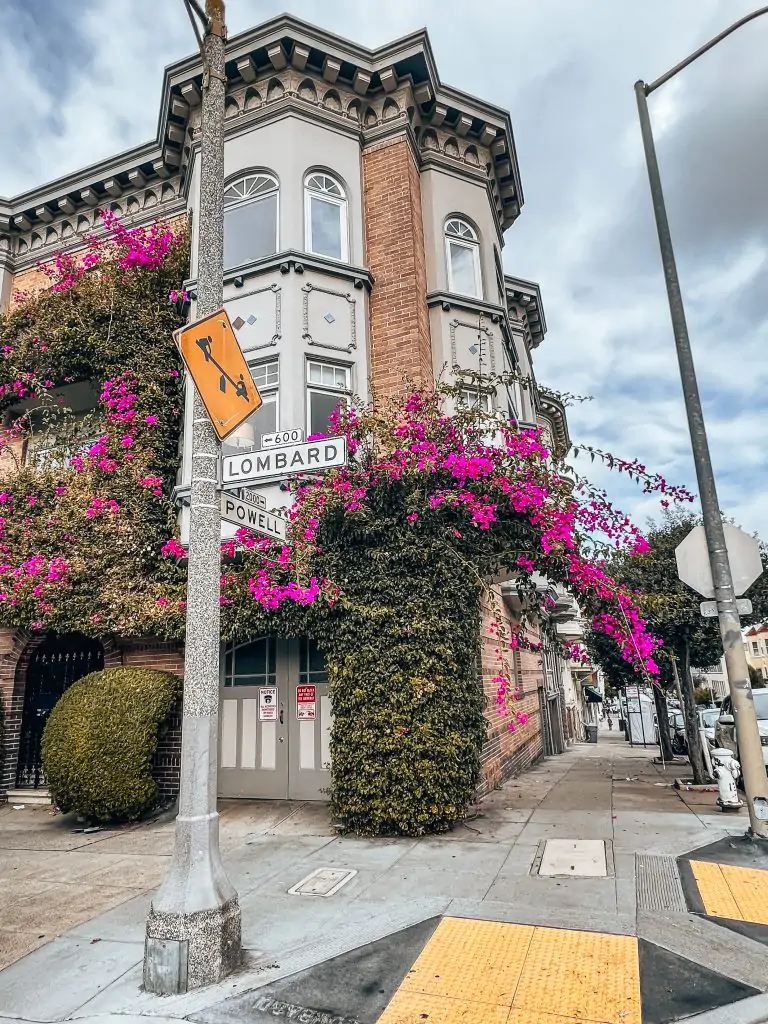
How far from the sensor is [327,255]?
11641 mm

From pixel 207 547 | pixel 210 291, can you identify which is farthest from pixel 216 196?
pixel 207 547

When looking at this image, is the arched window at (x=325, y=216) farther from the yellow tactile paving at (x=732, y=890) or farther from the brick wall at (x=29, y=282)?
the yellow tactile paving at (x=732, y=890)

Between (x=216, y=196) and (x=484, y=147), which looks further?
(x=484, y=147)

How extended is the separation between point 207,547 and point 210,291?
2011mm

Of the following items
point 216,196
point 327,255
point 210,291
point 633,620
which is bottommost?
point 633,620

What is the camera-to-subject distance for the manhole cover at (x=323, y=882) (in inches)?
226

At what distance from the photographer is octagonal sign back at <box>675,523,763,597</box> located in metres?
6.98

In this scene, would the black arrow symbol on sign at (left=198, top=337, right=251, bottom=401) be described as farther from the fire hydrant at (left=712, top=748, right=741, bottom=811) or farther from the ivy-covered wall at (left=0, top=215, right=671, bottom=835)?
the fire hydrant at (left=712, top=748, right=741, bottom=811)

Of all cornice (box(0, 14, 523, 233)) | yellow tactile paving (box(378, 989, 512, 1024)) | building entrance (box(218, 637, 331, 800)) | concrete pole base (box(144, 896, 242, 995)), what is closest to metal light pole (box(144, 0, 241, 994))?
concrete pole base (box(144, 896, 242, 995))

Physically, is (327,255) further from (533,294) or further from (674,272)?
(533,294)

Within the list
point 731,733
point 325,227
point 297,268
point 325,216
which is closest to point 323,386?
point 297,268

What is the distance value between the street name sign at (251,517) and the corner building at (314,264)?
15.3ft

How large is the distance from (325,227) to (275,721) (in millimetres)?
8358

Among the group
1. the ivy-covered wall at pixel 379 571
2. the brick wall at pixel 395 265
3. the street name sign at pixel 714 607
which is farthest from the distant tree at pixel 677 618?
the brick wall at pixel 395 265
